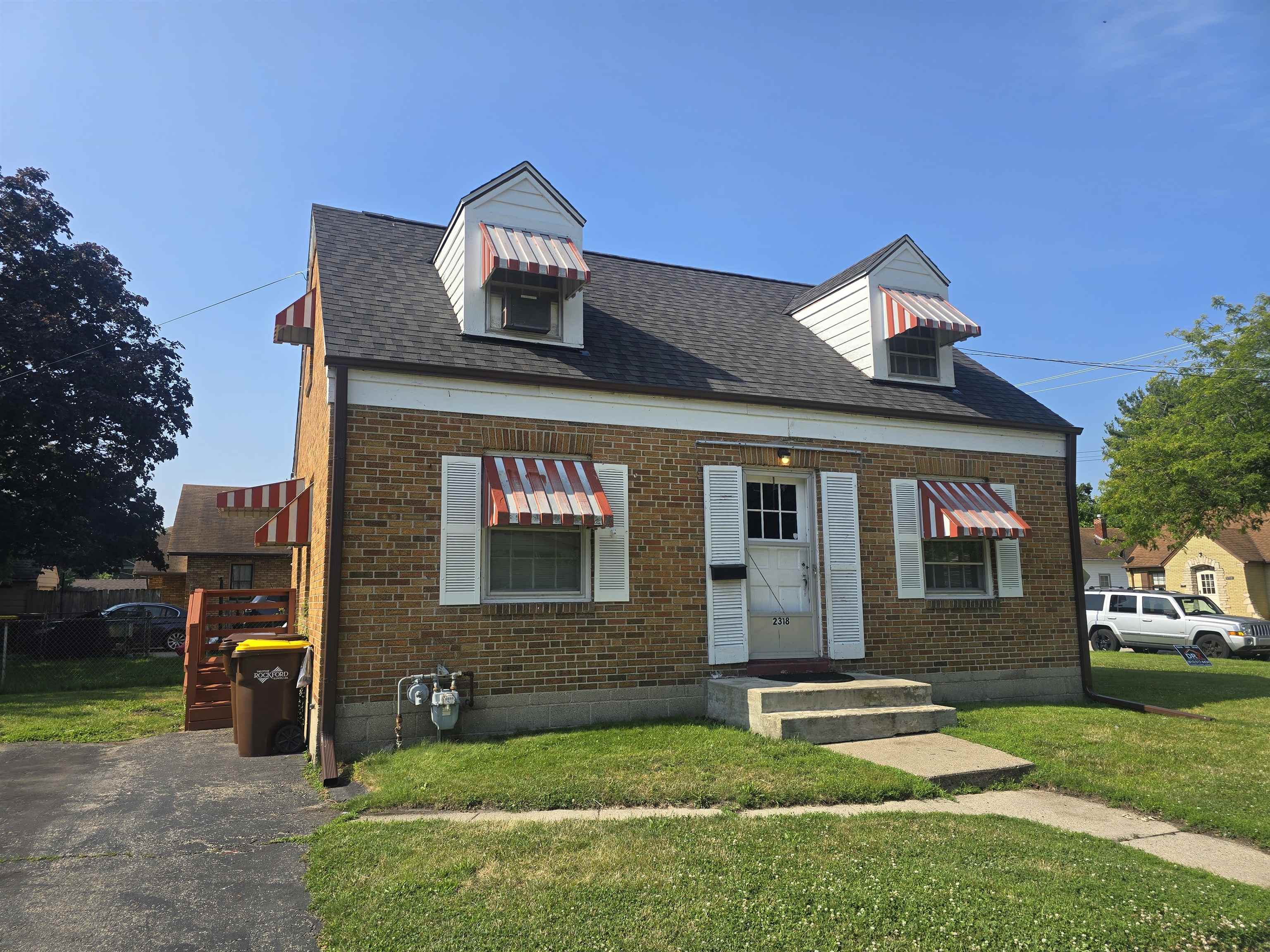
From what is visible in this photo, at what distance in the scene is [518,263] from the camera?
29.7 ft

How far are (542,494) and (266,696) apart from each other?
11.5 ft

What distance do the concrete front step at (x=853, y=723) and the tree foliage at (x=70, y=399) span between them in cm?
2039

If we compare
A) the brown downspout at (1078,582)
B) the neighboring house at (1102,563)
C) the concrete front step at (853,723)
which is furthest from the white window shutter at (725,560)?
the neighboring house at (1102,563)

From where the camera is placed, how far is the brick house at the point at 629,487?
7.97 metres

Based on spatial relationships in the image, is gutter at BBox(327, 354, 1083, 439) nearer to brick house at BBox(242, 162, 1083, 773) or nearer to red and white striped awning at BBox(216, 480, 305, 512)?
brick house at BBox(242, 162, 1083, 773)

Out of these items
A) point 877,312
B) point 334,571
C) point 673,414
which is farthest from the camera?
point 877,312

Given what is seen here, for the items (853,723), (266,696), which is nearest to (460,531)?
(266,696)

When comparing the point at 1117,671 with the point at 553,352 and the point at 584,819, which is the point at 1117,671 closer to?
the point at 553,352

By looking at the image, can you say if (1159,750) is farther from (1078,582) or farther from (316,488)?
(316,488)

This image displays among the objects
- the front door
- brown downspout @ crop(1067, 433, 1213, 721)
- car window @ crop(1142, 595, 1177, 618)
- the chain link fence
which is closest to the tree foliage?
the chain link fence

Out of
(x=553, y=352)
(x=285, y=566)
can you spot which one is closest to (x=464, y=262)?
(x=553, y=352)

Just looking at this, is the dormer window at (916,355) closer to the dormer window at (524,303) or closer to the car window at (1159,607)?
the dormer window at (524,303)

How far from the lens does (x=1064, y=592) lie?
11.4m

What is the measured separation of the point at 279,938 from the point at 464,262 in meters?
7.38
